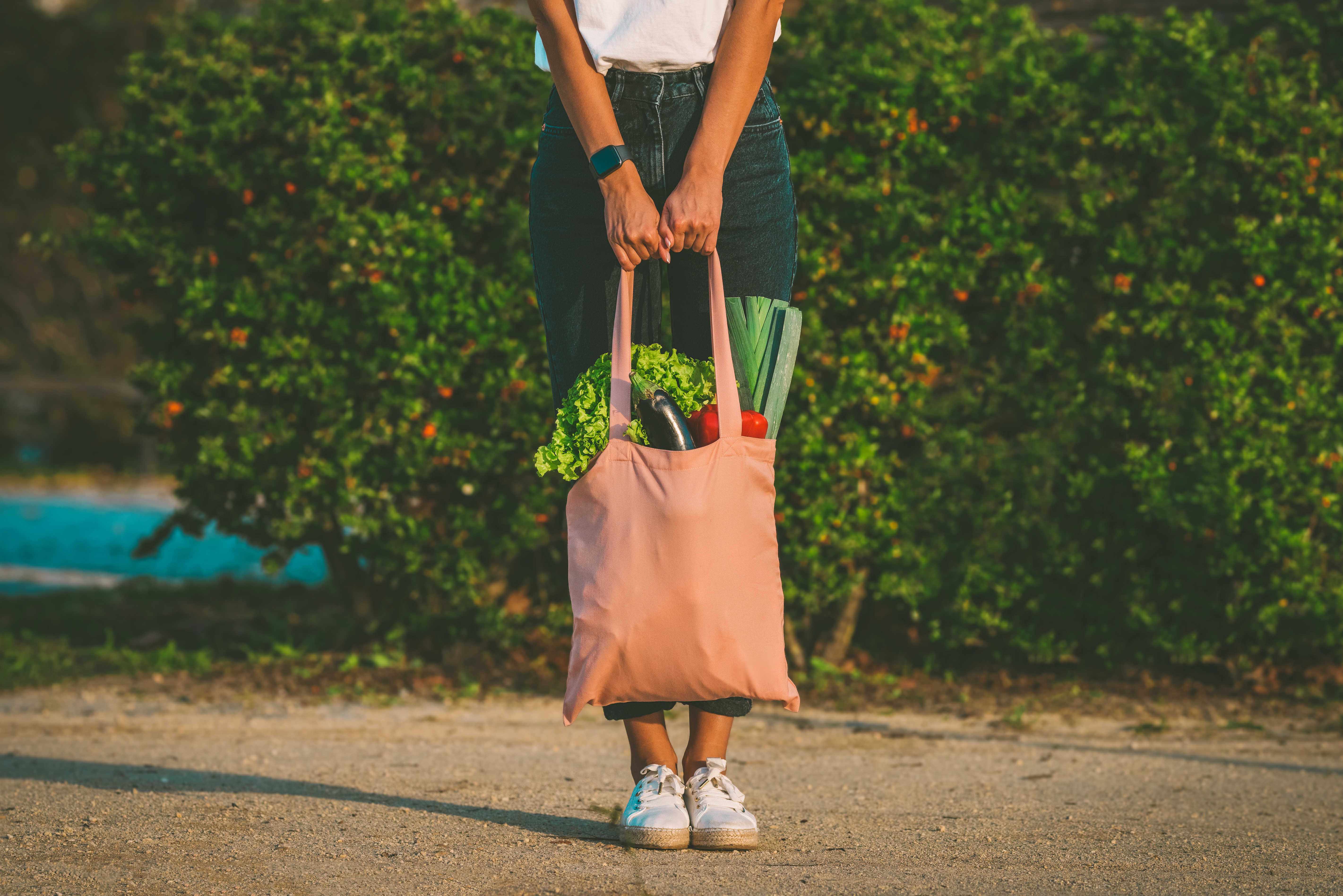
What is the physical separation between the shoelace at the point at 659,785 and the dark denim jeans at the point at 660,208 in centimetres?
82

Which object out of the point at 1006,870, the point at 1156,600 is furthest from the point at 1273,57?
the point at 1006,870

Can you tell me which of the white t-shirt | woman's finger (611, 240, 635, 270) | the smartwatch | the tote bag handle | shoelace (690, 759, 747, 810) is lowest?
shoelace (690, 759, 747, 810)

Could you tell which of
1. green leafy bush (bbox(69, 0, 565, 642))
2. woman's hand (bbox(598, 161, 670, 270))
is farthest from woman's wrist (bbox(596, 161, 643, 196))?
green leafy bush (bbox(69, 0, 565, 642))

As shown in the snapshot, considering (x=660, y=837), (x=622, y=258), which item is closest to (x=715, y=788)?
(x=660, y=837)

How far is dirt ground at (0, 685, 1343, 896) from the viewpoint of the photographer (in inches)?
95.9

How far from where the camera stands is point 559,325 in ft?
8.57

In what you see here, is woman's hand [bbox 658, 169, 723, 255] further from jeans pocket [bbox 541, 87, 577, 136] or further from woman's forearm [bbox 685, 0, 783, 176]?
jeans pocket [bbox 541, 87, 577, 136]

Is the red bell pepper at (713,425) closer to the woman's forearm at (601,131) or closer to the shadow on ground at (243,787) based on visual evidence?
the woman's forearm at (601,131)

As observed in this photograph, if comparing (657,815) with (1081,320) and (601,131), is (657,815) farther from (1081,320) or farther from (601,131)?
(1081,320)

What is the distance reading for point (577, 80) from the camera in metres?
2.43

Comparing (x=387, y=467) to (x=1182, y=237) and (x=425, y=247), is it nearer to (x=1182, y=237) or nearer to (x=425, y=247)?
(x=425, y=247)

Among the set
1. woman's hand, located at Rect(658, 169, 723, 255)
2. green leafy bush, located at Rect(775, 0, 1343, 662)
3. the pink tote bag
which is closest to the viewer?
the pink tote bag

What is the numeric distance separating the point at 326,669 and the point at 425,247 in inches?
65.5

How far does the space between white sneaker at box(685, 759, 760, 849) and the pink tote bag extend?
0.28m
